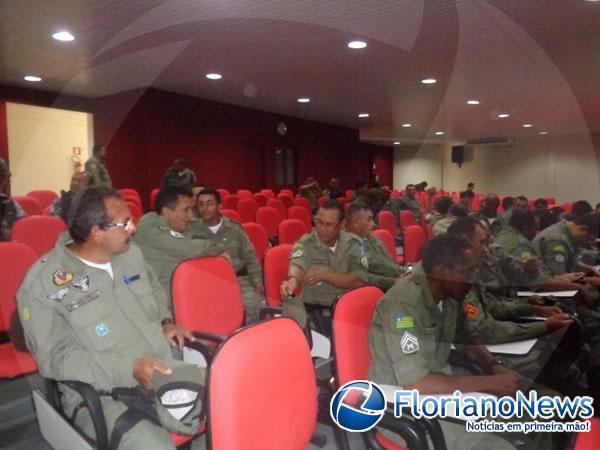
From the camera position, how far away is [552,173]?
19.4 meters

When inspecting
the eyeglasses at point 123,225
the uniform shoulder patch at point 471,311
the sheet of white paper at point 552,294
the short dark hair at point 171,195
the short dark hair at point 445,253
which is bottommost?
the sheet of white paper at point 552,294

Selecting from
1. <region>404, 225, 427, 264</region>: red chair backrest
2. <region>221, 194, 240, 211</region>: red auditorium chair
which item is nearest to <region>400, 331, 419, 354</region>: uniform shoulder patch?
<region>404, 225, 427, 264</region>: red chair backrest

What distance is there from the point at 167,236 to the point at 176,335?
1.04 metres

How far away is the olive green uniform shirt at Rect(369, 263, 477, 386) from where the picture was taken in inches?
71.9

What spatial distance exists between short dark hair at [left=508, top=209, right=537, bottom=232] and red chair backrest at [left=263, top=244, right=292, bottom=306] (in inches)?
74.9

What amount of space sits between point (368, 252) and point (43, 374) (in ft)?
8.00

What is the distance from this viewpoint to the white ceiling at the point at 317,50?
4.82 m

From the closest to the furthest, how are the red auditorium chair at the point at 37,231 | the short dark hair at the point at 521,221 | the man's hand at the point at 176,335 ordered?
1. the man's hand at the point at 176,335
2. the red auditorium chair at the point at 37,231
3. the short dark hair at the point at 521,221

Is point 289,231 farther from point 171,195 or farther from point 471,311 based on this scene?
point 471,311

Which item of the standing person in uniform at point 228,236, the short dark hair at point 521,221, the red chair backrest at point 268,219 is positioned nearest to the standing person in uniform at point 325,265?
the standing person in uniform at point 228,236

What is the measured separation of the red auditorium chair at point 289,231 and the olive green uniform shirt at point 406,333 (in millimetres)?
2823

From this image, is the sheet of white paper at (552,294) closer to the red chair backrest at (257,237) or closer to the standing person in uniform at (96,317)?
the red chair backrest at (257,237)

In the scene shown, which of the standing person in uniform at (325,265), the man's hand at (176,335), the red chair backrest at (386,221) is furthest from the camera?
the red chair backrest at (386,221)

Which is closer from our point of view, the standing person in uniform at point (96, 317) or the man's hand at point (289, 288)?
the standing person in uniform at point (96, 317)
